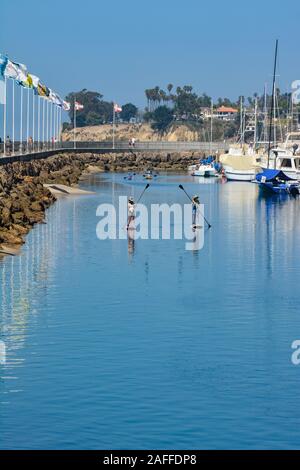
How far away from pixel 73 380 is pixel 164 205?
2405 inches

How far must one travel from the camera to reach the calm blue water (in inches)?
1056

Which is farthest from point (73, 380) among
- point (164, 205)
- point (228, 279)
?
point (164, 205)

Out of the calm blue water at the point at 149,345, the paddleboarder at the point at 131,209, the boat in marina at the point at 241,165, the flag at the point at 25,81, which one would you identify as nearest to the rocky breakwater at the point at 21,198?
the calm blue water at the point at 149,345

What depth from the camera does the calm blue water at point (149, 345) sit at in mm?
26812

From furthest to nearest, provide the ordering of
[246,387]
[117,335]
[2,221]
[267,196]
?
[267,196] → [2,221] → [117,335] → [246,387]

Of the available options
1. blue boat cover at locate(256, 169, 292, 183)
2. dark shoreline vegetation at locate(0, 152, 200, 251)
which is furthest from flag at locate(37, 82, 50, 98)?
blue boat cover at locate(256, 169, 292, 183)

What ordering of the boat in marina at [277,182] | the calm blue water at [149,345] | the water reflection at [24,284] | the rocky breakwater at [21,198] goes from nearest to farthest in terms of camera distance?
the calm blue water at [149,345], the water reflection at [24,284], the rocky breakwater at [21,198], the boat in marina at [277,182]

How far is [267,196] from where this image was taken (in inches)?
4215

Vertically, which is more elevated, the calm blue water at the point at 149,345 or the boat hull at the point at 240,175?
the boat hull at the point at 240,175

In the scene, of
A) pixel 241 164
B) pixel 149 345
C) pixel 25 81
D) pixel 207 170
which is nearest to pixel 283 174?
pixel 25 81

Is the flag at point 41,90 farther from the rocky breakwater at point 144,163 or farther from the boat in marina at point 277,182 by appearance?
the rocky breakwater at point 144,163

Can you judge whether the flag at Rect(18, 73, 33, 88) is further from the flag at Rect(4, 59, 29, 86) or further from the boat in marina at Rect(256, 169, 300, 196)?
the boat in marina at Rect(256, 169, 300, 196)

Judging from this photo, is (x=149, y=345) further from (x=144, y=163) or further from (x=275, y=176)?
(x=144, y=163)

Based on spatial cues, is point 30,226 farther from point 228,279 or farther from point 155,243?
point 228,279
